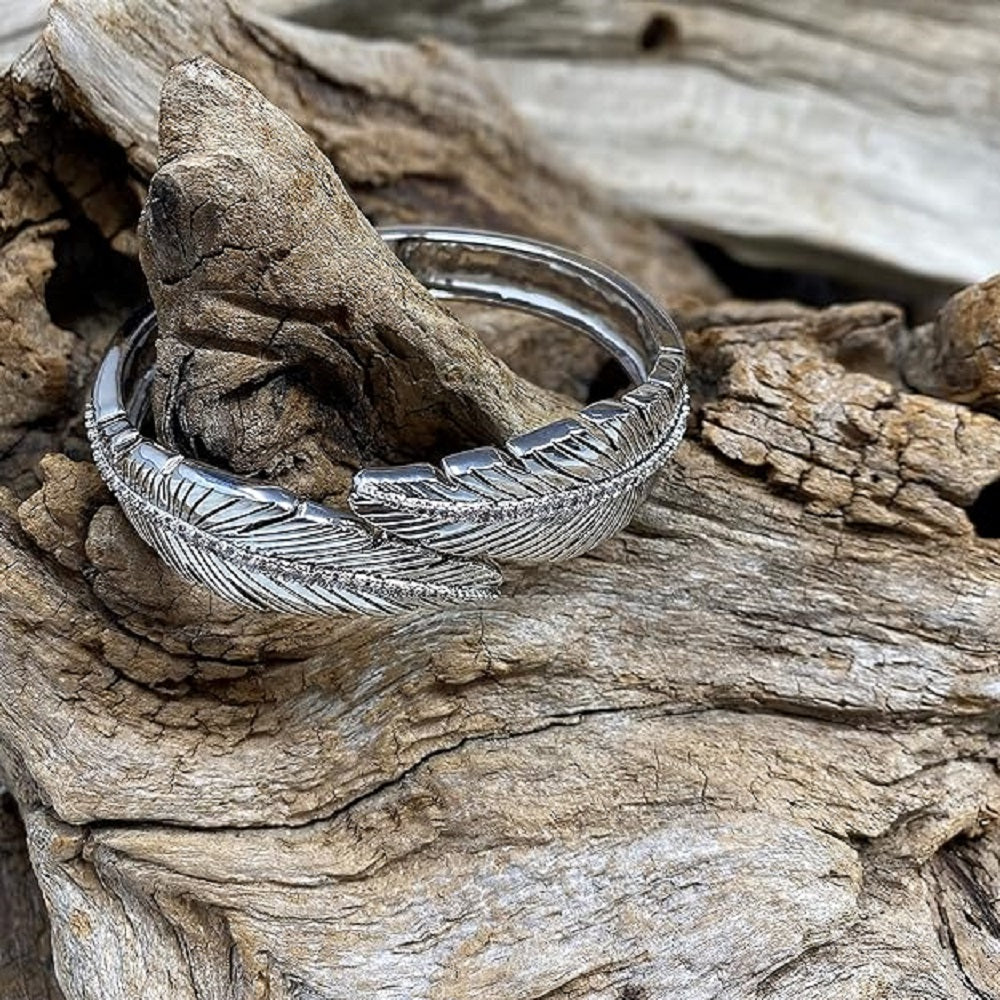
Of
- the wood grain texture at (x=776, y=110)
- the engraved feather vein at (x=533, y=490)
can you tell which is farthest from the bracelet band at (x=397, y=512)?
the wood grain texture at (x=776, y=110)

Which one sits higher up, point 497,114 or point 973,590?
point 497,114

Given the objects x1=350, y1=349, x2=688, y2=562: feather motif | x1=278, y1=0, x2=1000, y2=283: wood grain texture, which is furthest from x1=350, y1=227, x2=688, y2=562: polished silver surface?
x1=278, y1=0, x2=1000, y2=283: wood grain texture

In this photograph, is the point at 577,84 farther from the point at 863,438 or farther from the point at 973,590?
the point at 973,590

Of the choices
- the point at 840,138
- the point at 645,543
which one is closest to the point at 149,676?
the point at 645,543

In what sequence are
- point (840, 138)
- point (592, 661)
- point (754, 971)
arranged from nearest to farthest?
point (754, 971) < point (592, 661) < point (840, 138)

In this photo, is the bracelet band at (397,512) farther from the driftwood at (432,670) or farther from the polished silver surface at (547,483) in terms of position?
the driftwood at (432,670)
